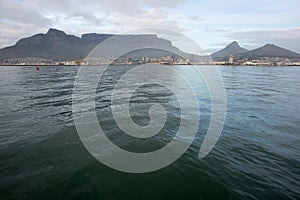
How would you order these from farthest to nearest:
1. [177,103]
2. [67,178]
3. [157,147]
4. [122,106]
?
[177,103] → [122,106] → [157,147] → [67,178]

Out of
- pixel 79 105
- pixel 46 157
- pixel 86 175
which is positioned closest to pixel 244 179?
pixel 86 175

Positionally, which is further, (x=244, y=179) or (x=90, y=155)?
(x=90, y=155)

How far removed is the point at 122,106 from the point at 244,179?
10901mm

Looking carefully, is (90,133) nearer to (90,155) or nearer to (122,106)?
(90,155)

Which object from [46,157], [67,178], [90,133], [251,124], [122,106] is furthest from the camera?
[122,106]

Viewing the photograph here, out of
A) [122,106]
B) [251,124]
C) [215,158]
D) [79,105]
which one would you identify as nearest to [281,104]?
[251,124]

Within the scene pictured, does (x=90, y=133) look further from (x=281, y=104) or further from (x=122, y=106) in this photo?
(x=281, y=104)

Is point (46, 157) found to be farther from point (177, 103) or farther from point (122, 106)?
point (177, 103)

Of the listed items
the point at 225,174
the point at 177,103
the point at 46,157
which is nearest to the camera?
the point at 225,174

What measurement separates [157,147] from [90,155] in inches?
113

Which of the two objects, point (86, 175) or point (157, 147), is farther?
point (157, 147)

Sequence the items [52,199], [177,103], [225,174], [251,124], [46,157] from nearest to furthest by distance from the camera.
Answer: [52,199]
[225,174]
[46,157]
[251,124]
[177,103]

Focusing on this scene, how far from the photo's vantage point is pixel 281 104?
650 inches

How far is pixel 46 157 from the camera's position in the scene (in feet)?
22.8
